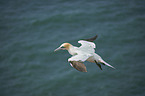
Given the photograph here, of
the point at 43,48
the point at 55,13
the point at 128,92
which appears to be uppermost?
the point at 55,13

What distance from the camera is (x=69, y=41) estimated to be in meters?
23.4

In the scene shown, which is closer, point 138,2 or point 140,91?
point 140,91

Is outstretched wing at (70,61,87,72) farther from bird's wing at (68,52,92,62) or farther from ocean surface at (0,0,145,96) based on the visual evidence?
ocean surface at (0,0,145,96)

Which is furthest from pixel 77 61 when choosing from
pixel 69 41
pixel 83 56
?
pixel 69 41

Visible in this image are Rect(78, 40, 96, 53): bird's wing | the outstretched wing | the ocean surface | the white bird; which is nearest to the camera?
the outstretched wing

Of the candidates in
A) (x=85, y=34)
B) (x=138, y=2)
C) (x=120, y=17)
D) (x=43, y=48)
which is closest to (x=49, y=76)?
(x=43, y=48)

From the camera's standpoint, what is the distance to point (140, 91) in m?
20.5

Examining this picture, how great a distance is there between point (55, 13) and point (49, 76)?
7895 mm

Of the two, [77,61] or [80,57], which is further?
[80,57]

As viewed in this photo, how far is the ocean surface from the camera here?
21.3m

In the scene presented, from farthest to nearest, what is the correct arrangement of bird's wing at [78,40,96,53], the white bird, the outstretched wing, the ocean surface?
the ocean surface
bird's wing at [78,40,96,53]
the white bird
the outstretched wing

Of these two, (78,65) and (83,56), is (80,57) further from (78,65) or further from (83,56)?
(78,65)

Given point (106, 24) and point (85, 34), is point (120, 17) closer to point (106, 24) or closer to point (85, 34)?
point (106, 24)

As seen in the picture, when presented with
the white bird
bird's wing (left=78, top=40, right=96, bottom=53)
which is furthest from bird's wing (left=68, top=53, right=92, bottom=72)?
bird's wing (left=78, top=40, right=96, bottom=53)
